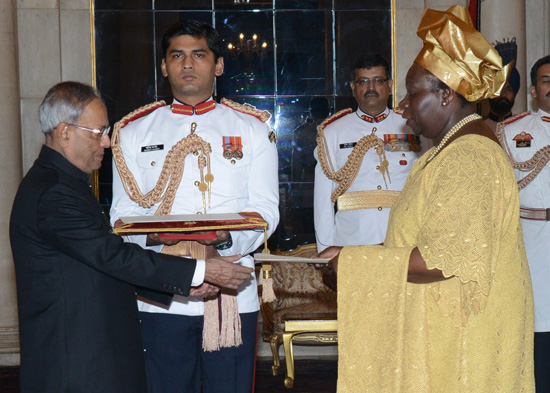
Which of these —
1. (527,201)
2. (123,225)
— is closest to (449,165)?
(123,225)

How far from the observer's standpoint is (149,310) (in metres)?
3.23

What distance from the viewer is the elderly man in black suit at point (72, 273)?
2.51m

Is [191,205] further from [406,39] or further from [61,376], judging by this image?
[406,39]

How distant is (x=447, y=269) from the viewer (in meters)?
2.23

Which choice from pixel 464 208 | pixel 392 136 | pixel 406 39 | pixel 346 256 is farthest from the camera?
pixel 406 39

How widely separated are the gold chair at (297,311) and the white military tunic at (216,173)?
87.9 inches

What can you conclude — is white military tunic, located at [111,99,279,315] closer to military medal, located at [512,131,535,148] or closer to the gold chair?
military medal, located at [512,131,535,148]

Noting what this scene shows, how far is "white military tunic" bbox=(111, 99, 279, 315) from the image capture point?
10.8ft

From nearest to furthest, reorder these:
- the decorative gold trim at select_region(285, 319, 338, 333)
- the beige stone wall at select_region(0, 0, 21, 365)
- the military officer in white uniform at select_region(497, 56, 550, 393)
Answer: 1. the military officer in white uniform at select_region(497, 56, 550, 393)
2. the decorative gold trim at select_region(285, 319, 338, 333)
3. the beige stone wall at select_region(0, 0, 21, 365)

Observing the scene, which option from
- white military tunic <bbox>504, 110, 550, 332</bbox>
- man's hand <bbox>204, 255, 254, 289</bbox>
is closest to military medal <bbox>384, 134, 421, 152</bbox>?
white military tunic <bbox>504, 110, 550, 332</bbox>

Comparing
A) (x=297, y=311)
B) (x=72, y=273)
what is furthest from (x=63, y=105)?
(x=297, y=311)

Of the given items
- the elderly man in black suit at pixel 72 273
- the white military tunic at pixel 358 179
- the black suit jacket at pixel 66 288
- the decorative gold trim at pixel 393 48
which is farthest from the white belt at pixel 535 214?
the black suit jacket at pixel 66 288

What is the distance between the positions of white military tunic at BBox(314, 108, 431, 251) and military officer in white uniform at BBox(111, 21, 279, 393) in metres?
1.66

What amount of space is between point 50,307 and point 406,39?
15.6 feet
